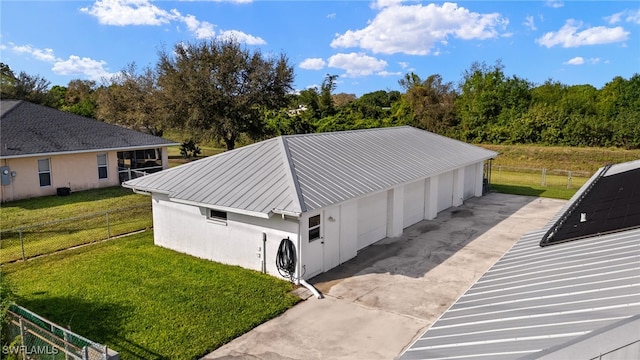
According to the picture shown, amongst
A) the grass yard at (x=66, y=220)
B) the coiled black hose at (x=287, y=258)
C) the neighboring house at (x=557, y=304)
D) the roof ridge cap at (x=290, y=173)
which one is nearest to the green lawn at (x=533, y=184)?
the roof ridge cap at (x=290, y=173)

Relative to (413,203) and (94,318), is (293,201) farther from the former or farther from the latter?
(413,203)

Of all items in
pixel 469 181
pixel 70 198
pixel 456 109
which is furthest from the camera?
pixel 456 109

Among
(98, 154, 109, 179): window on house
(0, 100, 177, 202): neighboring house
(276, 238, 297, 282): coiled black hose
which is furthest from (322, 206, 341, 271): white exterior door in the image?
(98, 154, 109, 179): window on house

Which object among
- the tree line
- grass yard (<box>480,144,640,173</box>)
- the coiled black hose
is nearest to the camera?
the coiled black hose

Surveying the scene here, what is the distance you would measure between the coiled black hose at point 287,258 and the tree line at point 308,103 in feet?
70.3

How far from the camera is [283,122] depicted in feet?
142

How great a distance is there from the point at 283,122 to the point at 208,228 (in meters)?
31.5

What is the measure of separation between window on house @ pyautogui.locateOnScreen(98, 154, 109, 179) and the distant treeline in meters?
8.19

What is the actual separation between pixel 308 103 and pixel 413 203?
117 ft

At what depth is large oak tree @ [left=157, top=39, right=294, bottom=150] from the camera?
30625mm

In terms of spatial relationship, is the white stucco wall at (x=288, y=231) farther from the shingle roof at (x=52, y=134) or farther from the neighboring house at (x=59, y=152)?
the shingle roof at (x=52, y=134)

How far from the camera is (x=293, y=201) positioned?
10.7 meters

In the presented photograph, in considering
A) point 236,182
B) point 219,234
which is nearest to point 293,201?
point 236,182

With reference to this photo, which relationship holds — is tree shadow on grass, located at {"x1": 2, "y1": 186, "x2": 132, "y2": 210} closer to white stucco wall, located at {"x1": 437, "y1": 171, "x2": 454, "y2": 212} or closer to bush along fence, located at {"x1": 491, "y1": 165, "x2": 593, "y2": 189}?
white stucco wall, located at {"x1": 437, "y1": 171, "x2": 454, "y2": 212}
